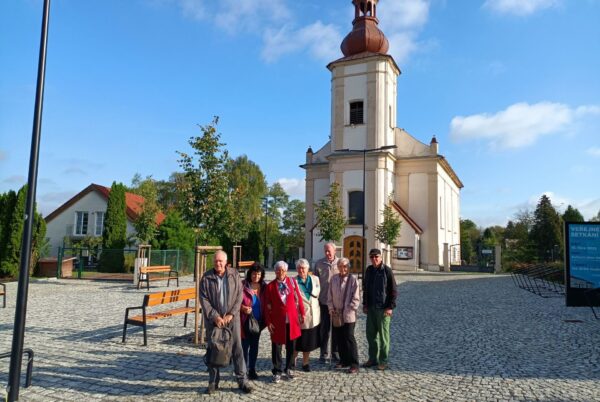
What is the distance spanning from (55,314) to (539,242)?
1884 inches

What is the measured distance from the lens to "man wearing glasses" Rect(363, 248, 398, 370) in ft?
20.4

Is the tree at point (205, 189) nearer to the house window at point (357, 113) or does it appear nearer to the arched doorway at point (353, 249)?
the arched doorway at point (353, 249)

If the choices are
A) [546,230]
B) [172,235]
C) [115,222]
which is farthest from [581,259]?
[546,230]

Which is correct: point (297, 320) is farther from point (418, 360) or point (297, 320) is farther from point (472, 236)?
point (472, 236)

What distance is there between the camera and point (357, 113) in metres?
31.9

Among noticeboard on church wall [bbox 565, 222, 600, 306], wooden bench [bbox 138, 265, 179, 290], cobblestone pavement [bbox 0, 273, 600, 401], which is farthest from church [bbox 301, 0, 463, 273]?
cobblestone pavement [bbox 0, 273, 600, 401]

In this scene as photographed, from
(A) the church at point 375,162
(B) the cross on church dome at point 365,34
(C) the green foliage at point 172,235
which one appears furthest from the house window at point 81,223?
(B) the cross on church dome at point 365,34

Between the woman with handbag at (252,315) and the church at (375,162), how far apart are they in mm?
23330

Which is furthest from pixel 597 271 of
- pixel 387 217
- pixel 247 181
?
pixel 247 181

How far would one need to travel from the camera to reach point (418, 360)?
6.72 m

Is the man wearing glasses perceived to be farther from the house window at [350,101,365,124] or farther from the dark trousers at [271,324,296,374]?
the house window at [350,101,365,124]

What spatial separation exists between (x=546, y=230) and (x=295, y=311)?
48.7m

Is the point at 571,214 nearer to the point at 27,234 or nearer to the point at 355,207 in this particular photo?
the point at 355,207

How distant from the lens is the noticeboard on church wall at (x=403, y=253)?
30970 millimetres
